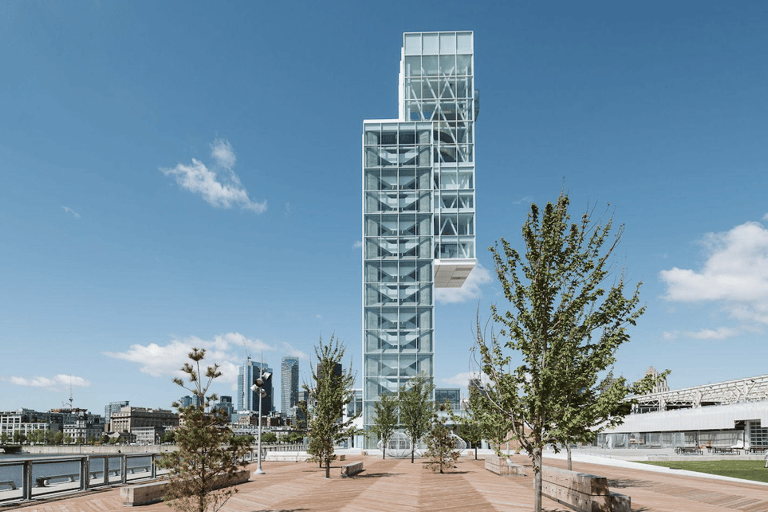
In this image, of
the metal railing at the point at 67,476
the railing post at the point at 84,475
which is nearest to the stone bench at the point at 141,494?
the metal railing at the point at 67,476

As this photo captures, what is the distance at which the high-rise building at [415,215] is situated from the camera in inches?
3374

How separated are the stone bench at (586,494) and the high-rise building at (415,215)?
64.3m

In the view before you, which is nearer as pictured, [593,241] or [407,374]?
[593,241]

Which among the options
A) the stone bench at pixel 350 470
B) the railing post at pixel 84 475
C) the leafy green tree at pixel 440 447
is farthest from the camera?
the leafy green tree at pixel 440 447

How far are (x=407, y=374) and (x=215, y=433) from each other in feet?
231

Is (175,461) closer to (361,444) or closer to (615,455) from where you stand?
(615,455)

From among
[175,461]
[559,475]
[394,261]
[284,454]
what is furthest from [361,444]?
[175,461]

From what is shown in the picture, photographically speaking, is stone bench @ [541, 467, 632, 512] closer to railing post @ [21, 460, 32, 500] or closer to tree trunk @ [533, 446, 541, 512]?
tree trunk @ [533, 446, 541, 512]

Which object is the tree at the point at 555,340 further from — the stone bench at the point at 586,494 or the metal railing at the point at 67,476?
the metal railing at the point at 67,476

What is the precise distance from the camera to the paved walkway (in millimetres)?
19031

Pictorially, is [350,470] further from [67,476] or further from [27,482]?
[27,482]

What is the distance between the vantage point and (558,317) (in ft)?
50.0

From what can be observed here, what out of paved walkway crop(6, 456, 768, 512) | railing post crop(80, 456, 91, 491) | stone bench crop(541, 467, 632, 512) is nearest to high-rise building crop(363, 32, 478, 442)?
paved walkway crop(6, 456, 768, 512)

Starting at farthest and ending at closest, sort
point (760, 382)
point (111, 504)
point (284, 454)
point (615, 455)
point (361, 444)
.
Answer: point (361, 444)
point (760, 382)
point (615, 455)
point (284, 454)
point (111, 504)
